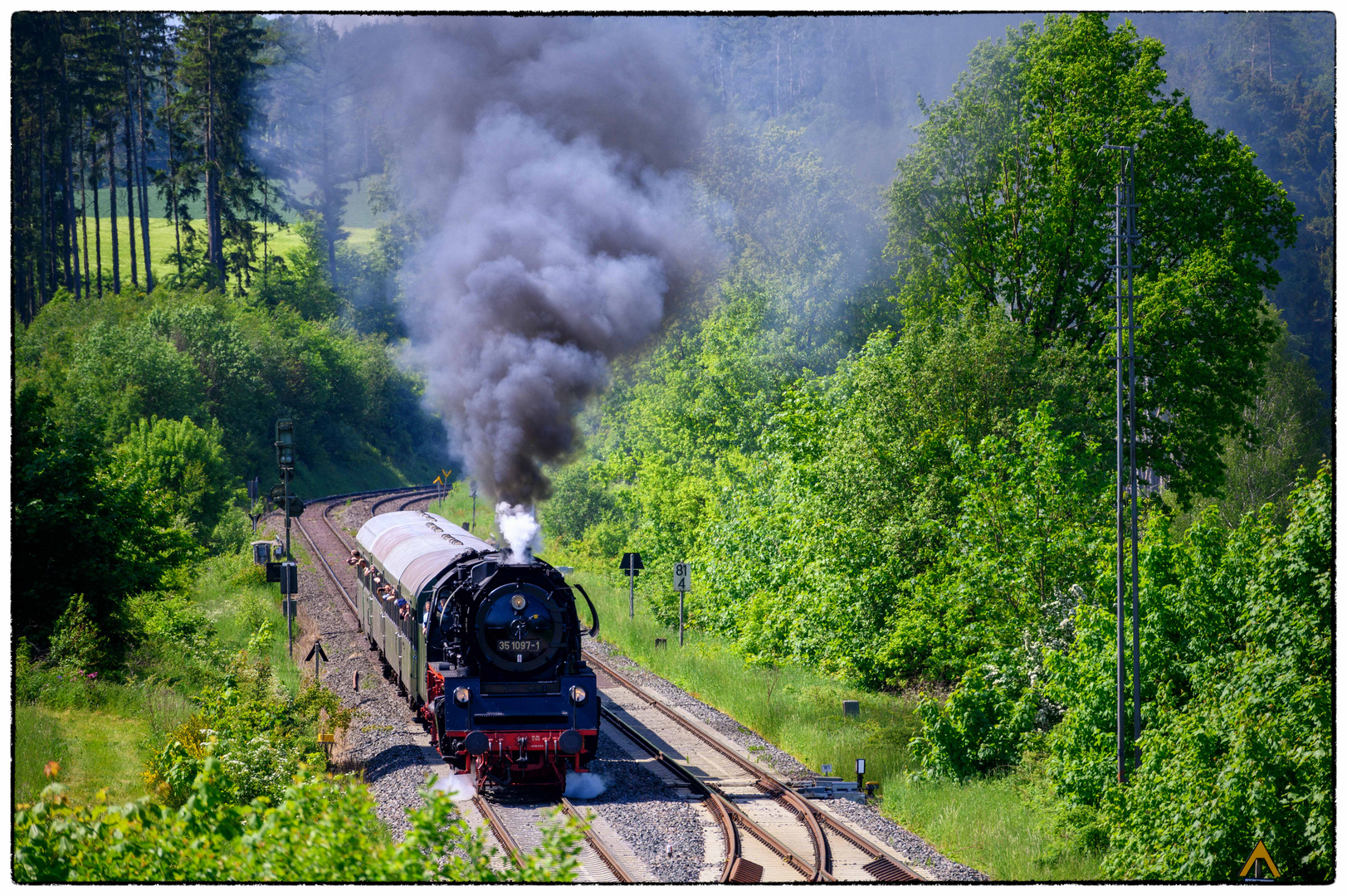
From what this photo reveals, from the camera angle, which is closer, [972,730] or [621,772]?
[621,772]

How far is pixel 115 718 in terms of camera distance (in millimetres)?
19109

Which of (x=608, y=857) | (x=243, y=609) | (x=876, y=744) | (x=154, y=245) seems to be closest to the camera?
(x=608, y=857)

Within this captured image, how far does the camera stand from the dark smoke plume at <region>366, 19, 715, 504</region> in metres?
19.0

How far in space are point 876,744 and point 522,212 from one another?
38.6 ft

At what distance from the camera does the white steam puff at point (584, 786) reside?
54.0 ft

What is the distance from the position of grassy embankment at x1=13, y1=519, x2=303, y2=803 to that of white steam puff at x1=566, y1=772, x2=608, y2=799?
6125 mm

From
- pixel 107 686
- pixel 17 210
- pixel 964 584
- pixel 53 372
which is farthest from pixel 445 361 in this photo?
pixel 17 210

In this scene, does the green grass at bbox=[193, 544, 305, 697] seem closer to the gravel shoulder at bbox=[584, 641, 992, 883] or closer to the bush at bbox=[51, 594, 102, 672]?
the bush at bbox=[51, 594, 102, 672]

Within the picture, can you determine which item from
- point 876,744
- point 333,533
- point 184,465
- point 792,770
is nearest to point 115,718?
point 792,770

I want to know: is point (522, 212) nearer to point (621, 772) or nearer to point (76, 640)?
point (621, 772)

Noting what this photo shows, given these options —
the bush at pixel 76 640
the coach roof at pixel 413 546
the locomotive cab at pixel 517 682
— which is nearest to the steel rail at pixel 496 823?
the locomotive cab at pixel 517 682

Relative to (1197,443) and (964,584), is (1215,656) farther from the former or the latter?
(1197,443)

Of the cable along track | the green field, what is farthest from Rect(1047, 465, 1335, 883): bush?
the green field

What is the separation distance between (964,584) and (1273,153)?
34349 mm
